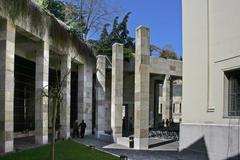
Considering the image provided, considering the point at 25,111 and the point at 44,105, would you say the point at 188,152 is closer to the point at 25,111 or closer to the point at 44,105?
the point at 44,105

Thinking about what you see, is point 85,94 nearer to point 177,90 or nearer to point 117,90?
point 117,90

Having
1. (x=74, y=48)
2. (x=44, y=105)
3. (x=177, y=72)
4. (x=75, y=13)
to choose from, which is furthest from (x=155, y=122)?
(x=44, y=105)

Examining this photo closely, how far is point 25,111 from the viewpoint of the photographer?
30.4 metres

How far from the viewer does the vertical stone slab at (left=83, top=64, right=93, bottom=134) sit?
33.1 meters

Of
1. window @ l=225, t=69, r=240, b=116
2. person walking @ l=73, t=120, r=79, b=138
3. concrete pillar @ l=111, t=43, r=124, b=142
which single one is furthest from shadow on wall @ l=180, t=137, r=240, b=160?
person walking @ l=73, t=120, r=79, b=138

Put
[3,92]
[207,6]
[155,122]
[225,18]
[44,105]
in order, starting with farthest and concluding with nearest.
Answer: [155,122] < [44,105] < [3,92] < [207,6] < [225,18]

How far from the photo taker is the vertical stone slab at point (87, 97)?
108 feet

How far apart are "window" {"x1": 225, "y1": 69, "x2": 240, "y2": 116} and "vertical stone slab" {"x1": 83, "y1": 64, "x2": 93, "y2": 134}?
20898 mm

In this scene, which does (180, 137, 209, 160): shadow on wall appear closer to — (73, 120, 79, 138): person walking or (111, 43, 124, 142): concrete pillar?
(111, 43, 124, 142): concrete pillar

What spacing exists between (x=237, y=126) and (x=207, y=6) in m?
4.73

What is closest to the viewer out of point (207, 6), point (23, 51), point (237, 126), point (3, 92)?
Answer: point (237, 126)

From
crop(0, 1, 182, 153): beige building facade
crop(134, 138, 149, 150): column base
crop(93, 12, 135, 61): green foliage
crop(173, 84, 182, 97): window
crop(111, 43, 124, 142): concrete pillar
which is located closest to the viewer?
crop(0, 1, 182, 153): beige building facade

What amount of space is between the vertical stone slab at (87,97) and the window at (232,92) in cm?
2090

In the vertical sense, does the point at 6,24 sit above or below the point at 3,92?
above
